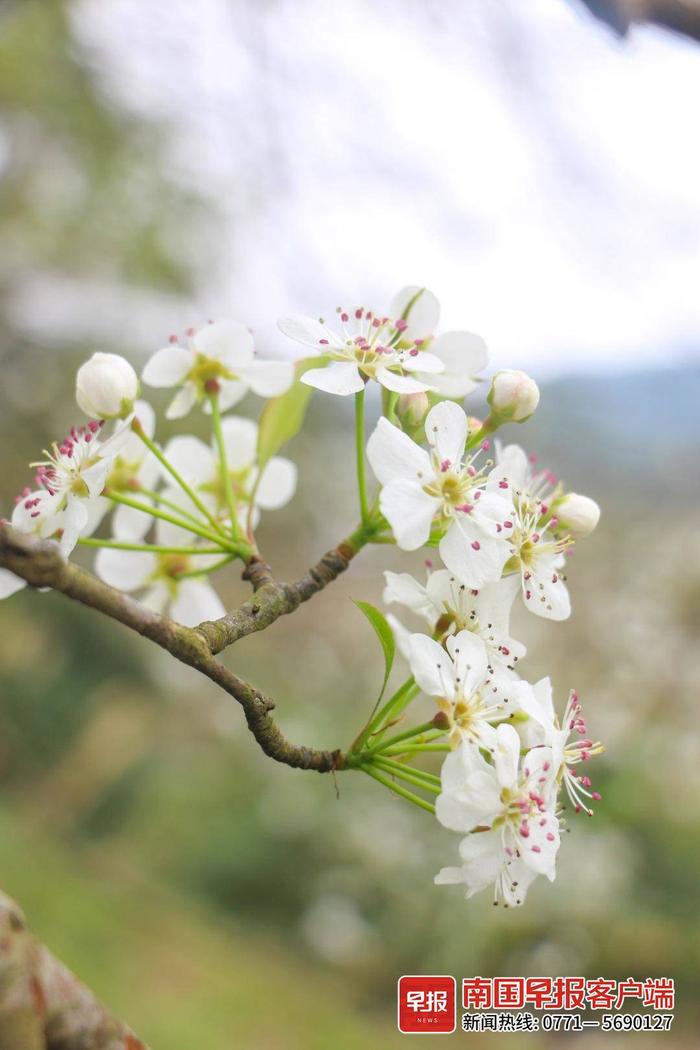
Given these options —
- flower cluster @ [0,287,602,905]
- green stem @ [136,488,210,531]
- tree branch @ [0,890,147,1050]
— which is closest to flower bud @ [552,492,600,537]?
flower cluster @ [0,287,602,905]

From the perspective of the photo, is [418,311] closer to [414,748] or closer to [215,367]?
[215,367]

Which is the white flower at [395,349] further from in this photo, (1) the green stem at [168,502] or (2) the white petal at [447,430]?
(1) the green stem at [168,502]

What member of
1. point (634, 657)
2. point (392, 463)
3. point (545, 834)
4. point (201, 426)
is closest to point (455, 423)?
point (392, 463)

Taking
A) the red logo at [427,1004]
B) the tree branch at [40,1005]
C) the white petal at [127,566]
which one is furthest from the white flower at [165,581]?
the red logo at [427,1004]

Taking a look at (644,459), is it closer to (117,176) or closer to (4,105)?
(117,176)

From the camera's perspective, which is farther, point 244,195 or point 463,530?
point 244,195

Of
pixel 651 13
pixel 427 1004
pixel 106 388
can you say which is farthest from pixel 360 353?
pixel 427 1004

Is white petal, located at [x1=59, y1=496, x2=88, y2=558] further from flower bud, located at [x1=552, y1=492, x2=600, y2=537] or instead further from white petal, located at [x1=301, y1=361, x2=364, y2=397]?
flower bud, located at [x1=552, y1=492, x2=600, y2=537]
